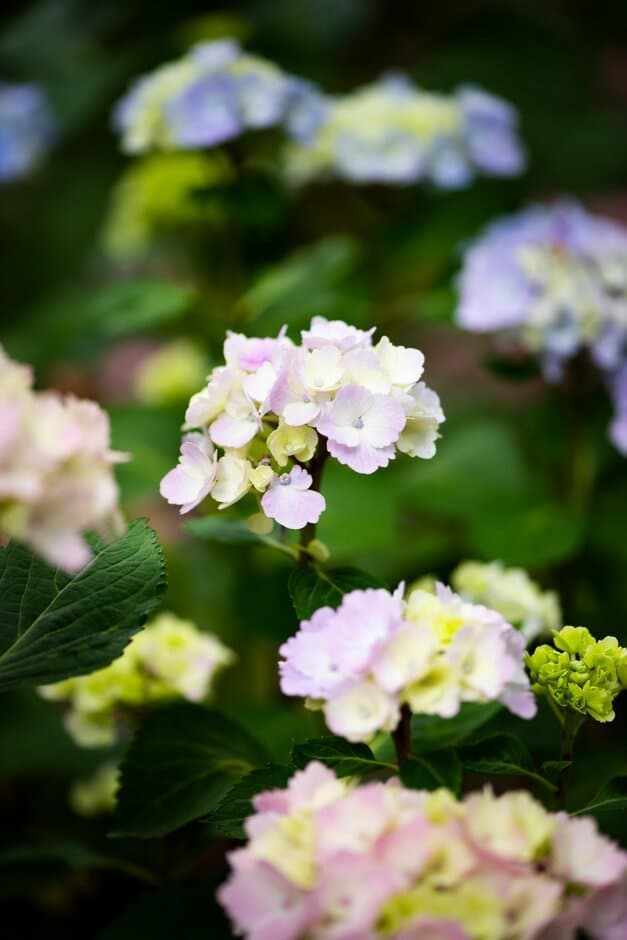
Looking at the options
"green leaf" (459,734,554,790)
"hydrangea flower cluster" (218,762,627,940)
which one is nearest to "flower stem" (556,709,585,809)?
"green leaf" (459,734,554,790)

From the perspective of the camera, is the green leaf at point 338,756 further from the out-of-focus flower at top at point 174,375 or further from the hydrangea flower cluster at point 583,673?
the out-of-focus flower at top at point 174,375

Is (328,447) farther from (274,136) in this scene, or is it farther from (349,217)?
(349,217)

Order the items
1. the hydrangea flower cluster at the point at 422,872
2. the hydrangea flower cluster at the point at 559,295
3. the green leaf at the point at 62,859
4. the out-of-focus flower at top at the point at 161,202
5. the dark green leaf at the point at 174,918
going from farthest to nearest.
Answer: the out-of-focus flower at top at the point at 161,202 < the hydrangea flower cluster at the point at 559,295 < the green leaf at the point at 62,859 < the dark green leaf at the point at 174,918 < the hydrangea flower cluster at the point at 422,872

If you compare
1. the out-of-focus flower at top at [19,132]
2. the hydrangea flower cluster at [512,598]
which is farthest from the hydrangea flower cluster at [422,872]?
the out-of-focus flower at top at [19,132]

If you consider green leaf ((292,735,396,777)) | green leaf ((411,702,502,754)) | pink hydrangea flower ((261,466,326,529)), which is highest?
pink hydrangea flower ((261,466,326,529))

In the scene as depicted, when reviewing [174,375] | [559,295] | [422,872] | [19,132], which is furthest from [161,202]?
[422,872]

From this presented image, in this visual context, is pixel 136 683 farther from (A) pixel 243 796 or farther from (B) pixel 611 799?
(B) pixel 611 799

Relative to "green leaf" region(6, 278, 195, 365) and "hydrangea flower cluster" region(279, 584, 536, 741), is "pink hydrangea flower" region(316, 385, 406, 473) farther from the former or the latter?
"green leaf" region(6, 278, 195, 365)
